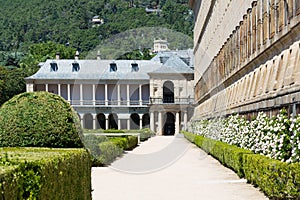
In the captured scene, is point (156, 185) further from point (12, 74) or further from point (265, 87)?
point (12, 74)

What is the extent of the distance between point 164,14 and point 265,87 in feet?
383

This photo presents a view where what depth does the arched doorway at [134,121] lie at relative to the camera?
72.7 metres

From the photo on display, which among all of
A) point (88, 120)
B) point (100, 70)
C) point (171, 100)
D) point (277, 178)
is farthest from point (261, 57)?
point (100, 70)

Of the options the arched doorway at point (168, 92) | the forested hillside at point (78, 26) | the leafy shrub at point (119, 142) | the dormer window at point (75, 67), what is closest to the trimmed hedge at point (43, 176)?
the leafy shrub at point (119, 142)

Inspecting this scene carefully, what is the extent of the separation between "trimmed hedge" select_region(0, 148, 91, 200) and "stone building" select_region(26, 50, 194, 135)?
6012cm

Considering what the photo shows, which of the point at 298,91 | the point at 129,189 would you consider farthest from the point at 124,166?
the point at 298,91

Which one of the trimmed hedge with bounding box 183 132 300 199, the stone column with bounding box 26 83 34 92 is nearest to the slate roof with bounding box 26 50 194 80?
the stone column with bounding box 26 83 34 92

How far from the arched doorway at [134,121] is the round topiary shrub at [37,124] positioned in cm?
6333

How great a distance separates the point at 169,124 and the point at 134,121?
184 inches

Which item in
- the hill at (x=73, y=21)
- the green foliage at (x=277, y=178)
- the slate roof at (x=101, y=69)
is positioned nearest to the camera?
the green foliage at (x=277, y=178)

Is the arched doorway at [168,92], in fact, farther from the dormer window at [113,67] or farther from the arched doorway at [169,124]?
the dormer window at [113,67]

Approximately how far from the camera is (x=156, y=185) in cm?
1298

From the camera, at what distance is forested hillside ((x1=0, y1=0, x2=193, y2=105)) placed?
103500 mm

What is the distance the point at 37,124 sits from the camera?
8672mm
